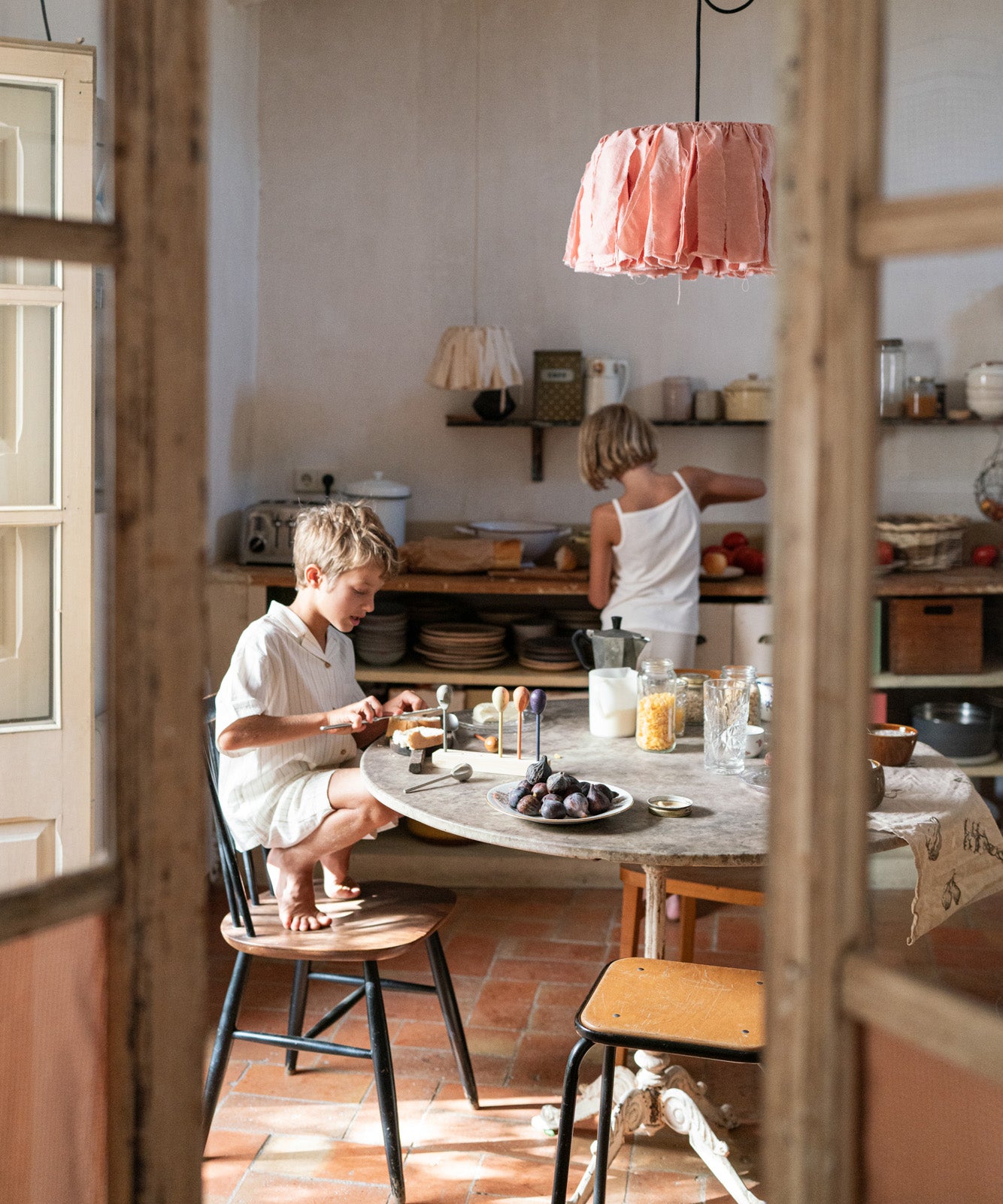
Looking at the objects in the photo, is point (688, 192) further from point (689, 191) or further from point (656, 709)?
point (656, 709)

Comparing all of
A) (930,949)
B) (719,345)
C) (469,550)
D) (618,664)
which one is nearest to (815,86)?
(930,949)

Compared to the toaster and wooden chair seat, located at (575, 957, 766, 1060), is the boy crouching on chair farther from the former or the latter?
the toaster

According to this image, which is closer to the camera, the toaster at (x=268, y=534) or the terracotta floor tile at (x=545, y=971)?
the terracotta floor tile at (x=545, y=971)

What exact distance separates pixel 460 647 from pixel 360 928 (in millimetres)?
1980

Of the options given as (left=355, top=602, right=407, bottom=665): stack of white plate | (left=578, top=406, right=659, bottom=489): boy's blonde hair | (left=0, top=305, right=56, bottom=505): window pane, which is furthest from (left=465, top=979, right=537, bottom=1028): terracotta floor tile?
(left=0, top=305, right=56, bottom=505): window pane

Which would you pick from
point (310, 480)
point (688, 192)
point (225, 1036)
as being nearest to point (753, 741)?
point (688, 192)

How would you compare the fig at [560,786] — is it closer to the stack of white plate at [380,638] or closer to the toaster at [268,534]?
the stack of white plate at [380,638]

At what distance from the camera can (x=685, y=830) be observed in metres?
2.35

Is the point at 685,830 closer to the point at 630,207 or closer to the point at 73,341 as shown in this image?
the point at 630,207

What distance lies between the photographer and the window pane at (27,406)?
8.48ft

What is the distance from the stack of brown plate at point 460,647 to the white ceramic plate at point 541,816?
195cm

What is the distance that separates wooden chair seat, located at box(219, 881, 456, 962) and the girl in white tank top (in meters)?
1.63

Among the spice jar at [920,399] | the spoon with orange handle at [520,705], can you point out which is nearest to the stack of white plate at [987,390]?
the spice jar at [920,399]

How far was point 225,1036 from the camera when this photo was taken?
273 cm
